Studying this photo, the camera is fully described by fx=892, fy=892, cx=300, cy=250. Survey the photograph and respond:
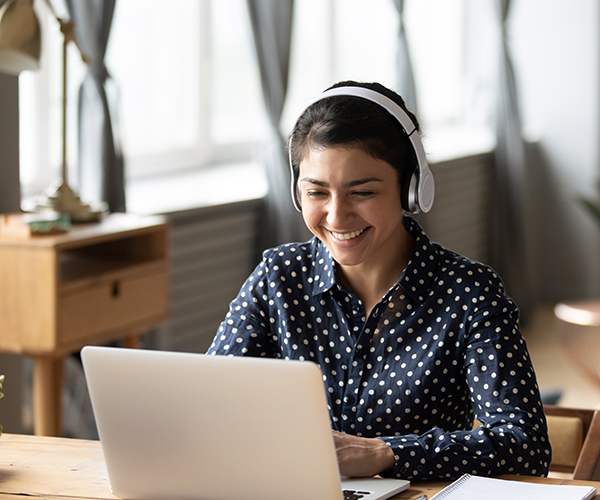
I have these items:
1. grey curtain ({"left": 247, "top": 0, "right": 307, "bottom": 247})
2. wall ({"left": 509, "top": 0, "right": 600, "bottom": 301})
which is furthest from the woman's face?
wall ({"left": 509, "top": 0, "right": 600, "bottom": 301})

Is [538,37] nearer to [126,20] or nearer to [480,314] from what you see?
[126,20]

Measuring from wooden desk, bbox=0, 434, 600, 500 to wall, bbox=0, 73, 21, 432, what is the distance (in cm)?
132

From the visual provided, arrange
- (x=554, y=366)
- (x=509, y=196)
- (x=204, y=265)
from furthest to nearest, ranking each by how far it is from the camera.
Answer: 1. (x=509, y=196)
2. (x=554, y=366)
3. (x=204, y=265)

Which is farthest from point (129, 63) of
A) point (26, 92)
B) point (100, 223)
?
point (100, 223)

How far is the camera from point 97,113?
2691 mm

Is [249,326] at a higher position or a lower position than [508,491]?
higher

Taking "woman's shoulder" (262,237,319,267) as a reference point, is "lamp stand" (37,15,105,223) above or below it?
above

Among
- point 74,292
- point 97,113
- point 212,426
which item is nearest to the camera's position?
point 212,426

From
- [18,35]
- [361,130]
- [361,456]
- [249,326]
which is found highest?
[18,35]

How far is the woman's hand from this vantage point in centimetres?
116

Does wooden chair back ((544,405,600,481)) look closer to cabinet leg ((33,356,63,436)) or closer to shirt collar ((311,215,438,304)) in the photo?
shirt collar ((311,215,438,304))

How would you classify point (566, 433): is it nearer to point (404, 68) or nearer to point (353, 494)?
point (353, 494)

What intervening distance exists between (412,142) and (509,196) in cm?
389

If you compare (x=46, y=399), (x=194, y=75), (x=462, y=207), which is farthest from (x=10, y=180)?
(x=462, y=207)
